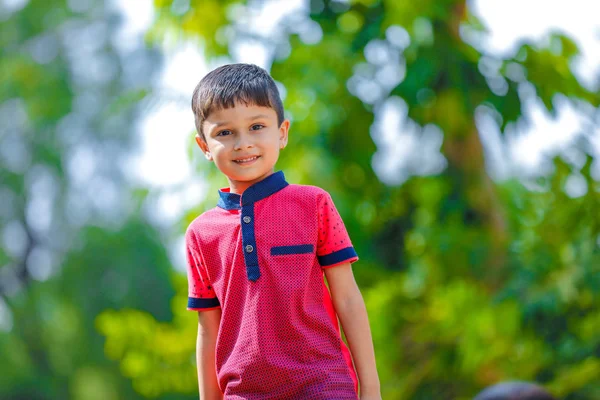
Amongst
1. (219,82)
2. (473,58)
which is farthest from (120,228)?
(219,82)

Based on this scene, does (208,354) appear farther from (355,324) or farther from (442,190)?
(442,190)

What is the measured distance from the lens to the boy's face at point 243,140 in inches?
76.4

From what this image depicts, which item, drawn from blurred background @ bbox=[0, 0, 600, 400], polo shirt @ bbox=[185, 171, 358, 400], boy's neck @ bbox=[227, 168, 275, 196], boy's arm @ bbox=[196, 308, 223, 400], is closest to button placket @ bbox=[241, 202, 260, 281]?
polo shirt @ bbox=[185, 171, 358, 400]

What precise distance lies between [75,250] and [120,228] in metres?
0.79

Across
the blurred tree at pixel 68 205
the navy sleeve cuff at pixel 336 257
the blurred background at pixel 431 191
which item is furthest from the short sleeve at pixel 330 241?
the blurred tree at pixel 68 205

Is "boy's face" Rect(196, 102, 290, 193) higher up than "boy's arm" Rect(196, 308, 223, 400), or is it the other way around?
"boy's face" Rect(196, 102, 290, 193)

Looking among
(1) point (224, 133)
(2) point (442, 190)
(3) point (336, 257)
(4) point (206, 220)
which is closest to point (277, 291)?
(3) point (336, 257)

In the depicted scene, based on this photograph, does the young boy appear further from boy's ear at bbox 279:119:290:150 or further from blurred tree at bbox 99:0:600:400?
blurred tree at bbox 99:0:600:400

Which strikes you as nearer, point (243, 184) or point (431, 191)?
point (243, 184)

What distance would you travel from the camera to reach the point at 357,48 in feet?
18.9

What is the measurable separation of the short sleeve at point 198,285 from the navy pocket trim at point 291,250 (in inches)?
8.6

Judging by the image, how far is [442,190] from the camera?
6203 millimetres

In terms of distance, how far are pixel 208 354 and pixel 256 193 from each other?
418mm

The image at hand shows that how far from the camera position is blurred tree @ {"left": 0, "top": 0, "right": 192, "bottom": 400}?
13367mm
